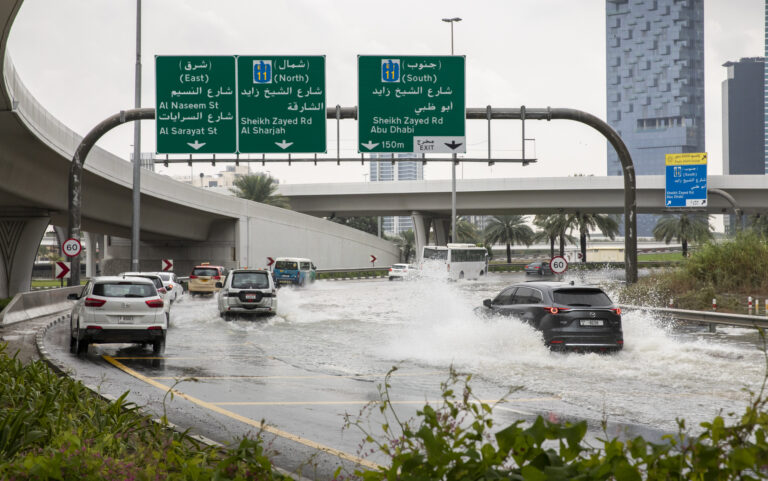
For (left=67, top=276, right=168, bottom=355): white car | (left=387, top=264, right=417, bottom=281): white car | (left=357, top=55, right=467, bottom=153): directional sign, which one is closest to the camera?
(left=67, top=276, right=168, bottom=355): white car

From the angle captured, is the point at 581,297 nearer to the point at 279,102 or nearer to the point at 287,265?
the point at 279,102

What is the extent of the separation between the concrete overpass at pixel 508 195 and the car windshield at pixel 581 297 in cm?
4722

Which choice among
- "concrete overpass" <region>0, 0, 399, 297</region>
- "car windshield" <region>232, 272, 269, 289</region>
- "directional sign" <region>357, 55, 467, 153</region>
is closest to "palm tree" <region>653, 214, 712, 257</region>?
"concrete overpass" <region>0, 0, 399, 297</region>

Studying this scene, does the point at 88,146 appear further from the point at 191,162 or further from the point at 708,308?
the point at 708,308

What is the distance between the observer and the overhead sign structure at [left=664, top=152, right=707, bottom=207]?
46.1 metres

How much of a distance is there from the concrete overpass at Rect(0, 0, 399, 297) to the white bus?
12.8m

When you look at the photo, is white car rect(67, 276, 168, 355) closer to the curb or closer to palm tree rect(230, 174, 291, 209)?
the curb

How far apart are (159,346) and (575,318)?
8.92m

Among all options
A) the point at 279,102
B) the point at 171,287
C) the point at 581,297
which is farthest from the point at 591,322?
the point at 171,287

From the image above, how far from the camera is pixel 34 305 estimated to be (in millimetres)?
25984

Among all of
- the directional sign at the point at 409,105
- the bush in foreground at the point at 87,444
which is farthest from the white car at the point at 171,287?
the bush in foreground at the point at 87,444

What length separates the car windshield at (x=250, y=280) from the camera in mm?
25516

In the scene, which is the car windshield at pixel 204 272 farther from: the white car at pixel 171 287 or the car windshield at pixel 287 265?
the car windshield at pixel 287 265

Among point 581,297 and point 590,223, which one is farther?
point 590,223
